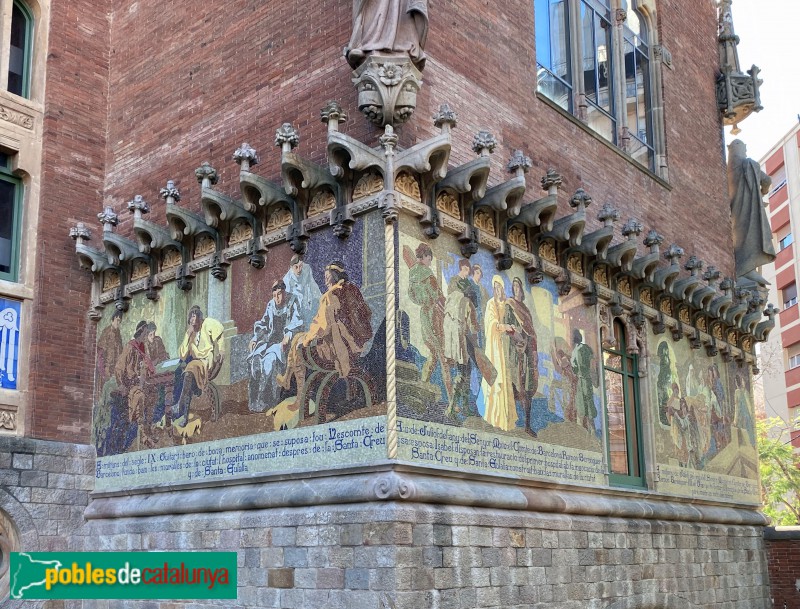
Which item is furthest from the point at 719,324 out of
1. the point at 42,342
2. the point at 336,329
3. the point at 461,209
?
the point at 42,342

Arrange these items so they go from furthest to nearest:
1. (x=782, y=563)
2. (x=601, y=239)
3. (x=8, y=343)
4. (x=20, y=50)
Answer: (x=782, y=563)
(x=20, y=50)
(x=601, y=239)
(x=8, y=343)

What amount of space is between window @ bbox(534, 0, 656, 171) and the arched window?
7.13 metres

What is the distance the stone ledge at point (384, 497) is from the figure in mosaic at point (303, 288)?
1.81 m

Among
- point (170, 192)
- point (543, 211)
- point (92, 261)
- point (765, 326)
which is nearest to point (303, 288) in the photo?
point (170, 192)

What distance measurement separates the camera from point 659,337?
1602 cm

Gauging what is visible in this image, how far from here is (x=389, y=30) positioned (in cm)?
1168

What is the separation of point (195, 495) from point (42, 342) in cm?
328

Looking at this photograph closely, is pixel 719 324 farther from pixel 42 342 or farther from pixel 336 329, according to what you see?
pixel 42 342

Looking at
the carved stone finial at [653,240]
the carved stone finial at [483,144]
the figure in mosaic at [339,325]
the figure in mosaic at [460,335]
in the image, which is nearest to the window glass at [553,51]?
the carved stone finial at [653,240]

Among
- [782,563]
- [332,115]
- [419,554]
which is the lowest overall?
[782,563]

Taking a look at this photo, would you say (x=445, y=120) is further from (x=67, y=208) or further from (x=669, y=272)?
(x=67, y=208)

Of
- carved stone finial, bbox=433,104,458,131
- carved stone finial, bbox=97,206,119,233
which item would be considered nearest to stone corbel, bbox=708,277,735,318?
carved stone finial, bbox=433,104,458,131

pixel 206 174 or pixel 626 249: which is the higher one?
pixel 206 174

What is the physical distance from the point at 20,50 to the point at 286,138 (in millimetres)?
5583
